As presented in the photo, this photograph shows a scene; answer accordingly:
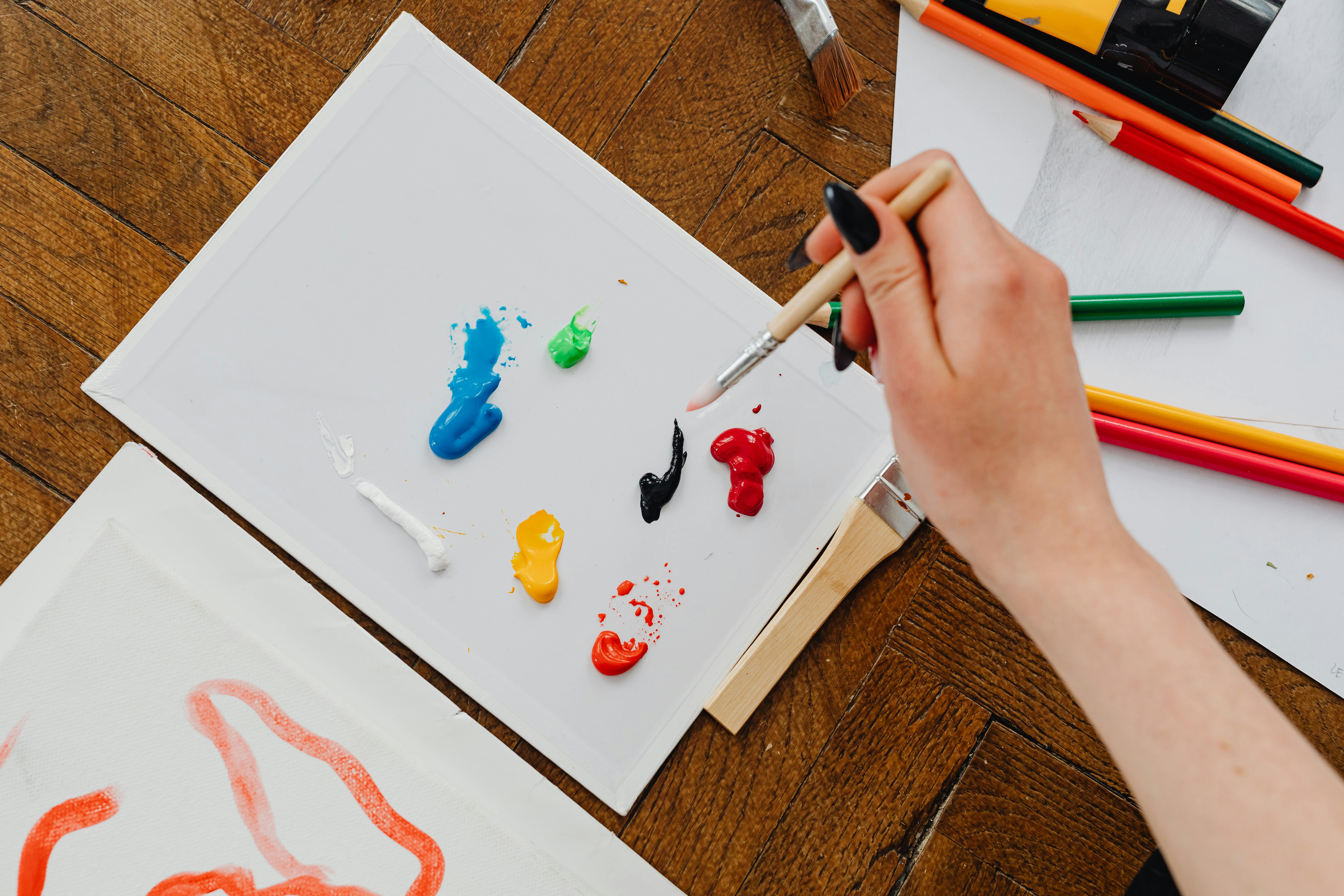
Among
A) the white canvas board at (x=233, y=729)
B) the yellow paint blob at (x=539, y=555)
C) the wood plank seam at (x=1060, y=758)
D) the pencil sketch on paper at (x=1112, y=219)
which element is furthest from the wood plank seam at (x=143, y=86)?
the wood plank seam at (x=1060, y=758)

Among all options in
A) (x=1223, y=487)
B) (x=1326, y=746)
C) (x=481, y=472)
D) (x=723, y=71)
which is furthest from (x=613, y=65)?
(x=1326, y=746)

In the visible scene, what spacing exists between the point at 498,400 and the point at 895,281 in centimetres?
34

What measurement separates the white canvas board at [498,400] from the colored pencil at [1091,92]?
0.27 m

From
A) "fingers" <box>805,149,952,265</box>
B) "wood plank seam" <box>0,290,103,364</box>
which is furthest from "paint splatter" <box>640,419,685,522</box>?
"wood plank seam" <box>0,290,103,364</box>

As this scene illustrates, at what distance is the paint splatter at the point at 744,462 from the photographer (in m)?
0.64

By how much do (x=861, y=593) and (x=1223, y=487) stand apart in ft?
1.00

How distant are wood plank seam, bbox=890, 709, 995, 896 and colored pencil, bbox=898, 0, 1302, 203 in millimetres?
473

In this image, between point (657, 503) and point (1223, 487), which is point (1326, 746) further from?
point (657, 503)

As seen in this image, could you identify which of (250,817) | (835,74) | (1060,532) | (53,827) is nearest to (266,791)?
(250,817)

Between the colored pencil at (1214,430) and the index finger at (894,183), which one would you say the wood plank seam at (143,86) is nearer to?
the index finger at (894,183)

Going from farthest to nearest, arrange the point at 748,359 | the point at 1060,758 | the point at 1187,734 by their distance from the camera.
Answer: the point at 1060,758 < the point at 748,359 < the point at 1187,734

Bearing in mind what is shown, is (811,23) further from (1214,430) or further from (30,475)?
(30,475)

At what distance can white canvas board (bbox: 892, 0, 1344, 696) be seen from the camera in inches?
25.7

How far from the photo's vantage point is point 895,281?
428mm
